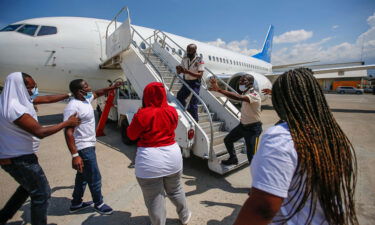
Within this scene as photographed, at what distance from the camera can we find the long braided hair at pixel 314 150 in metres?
0.86

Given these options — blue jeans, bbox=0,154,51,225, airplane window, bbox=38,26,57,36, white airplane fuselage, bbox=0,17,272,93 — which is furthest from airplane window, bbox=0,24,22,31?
blue jeans, bbox=0,154,51,225

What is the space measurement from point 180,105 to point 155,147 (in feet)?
7.72

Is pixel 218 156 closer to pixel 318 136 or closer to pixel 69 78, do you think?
pixel 318 136

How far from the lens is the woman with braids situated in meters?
0.82

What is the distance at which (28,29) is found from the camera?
5906mm

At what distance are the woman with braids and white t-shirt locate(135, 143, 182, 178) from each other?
1104 mm

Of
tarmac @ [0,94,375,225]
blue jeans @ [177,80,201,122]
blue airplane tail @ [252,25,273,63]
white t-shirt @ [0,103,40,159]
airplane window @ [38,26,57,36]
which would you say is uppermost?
blue airplane tail @ [252,25,273,63]

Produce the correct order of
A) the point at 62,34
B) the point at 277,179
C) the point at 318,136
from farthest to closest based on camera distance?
the point at 62,34 → the point at 318,136 → the point at 277,179

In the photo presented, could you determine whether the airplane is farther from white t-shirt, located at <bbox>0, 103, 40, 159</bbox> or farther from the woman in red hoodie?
white t-shirt, located at <bbox>0, 103, 40, 159</bbox>

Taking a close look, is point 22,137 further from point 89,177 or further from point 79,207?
point 79,207

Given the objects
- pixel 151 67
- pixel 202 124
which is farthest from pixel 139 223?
pixel 151 67

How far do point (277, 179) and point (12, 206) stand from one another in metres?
2.94

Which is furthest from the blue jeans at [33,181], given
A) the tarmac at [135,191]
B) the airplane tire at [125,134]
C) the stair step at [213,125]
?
the airplane tire at [125,134]

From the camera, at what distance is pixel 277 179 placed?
2.65ft
